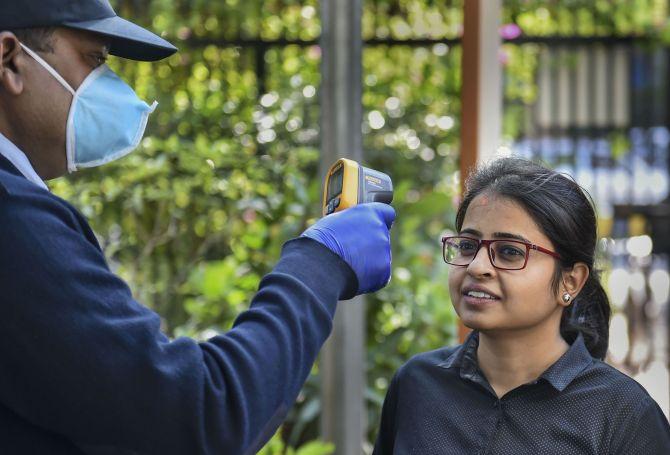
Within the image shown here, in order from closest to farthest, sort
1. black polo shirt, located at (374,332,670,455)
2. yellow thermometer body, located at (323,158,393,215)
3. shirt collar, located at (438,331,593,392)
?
yellow thermometer body, located at (323,158,393,215) → black polo shirt, located at (374,332,670,455) → shirt collar, located at (438,331,593,392)

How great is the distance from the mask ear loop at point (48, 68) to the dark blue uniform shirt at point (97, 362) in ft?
0.53

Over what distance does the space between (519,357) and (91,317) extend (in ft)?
3.33

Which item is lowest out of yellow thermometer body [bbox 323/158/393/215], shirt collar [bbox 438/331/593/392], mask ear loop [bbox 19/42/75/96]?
shirt collar [bbox 438/331/593/392]

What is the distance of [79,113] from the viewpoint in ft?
4.74

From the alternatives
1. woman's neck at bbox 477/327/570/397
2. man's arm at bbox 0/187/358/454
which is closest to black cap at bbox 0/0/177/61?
man's arm at bbox 0/187/358/454

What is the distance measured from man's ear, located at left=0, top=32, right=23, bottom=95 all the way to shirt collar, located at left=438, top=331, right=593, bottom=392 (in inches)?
41.3

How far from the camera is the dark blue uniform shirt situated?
47.8 inches

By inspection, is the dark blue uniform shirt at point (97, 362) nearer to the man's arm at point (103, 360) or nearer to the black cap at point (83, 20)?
the man's arm at point (103, 360)

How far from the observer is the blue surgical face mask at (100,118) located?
1.44 meters

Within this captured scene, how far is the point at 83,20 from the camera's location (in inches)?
54.6

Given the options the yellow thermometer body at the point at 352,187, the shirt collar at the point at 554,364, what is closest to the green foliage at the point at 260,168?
→ the shirt collar at the point at 554,364

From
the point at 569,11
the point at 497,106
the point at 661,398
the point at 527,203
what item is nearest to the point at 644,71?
the point at 569,11

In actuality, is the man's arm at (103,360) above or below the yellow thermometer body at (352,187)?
below

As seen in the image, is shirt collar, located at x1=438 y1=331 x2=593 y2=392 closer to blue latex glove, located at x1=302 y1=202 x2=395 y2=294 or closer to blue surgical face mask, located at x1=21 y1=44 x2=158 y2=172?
blue latex glove, located at x1=302 y1=202 x2=395 y2=294
